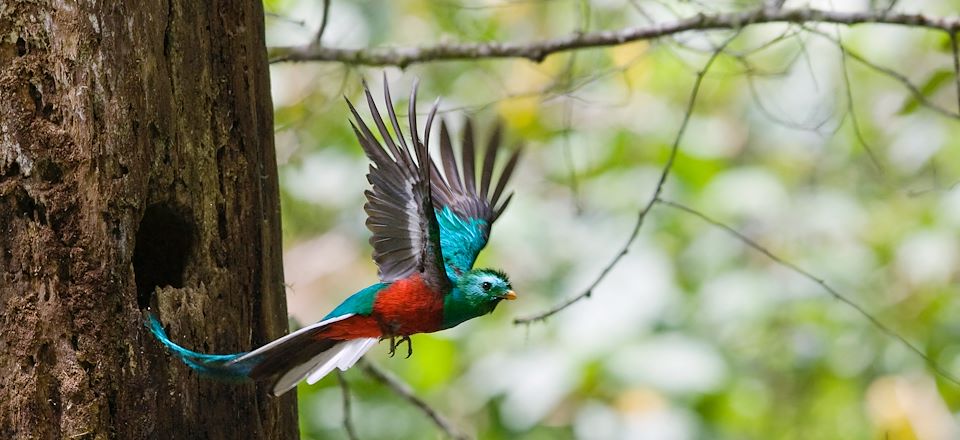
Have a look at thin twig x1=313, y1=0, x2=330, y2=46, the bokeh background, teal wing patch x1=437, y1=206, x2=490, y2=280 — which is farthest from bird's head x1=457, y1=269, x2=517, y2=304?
the bokeh background

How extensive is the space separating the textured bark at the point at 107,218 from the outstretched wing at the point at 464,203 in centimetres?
89

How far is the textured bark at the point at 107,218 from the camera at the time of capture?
2.60 meters

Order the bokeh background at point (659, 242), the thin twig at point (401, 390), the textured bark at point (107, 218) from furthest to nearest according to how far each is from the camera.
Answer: the bokeh background at point (659, 242), the thin twig at point (401, 390), the textured bark at point (107, 218)

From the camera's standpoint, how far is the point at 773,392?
21.1 ft

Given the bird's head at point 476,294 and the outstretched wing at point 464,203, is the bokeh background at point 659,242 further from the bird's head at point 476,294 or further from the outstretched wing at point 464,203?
the bird's head at point 476,294

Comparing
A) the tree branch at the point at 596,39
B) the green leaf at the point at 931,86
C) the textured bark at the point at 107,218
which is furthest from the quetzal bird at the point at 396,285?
the green leaf at the point at 931,86

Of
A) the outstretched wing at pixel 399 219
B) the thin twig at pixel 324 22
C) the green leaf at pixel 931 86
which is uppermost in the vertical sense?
the thin twig at pixel 324 22

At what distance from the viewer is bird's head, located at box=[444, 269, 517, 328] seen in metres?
3.22

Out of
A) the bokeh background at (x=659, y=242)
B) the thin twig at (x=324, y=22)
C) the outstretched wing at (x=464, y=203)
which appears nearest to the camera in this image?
the outstretched wing at (x=464, y=203)

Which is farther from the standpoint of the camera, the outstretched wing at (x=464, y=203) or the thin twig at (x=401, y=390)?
the thin twig at (x=401, y=390)

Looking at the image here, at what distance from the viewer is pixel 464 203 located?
3.75 metres

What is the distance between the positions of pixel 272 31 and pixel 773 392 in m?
3.56

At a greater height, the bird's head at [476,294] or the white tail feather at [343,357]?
the bird's head at [476,294]

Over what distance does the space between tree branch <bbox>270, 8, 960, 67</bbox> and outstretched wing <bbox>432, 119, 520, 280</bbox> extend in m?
0.56
